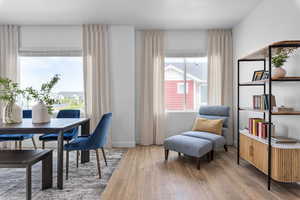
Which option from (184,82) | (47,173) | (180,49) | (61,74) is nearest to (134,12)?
(180,49)

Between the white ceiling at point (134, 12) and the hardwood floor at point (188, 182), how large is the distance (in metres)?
2.66

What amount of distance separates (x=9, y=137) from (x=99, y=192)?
81.8 inches

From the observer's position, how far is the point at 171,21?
150 inches

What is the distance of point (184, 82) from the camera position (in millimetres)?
4477

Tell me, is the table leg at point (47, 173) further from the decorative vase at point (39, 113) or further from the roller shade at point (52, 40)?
the roller shade at point (52, 40)

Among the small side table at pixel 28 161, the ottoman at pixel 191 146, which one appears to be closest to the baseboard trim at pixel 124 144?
the ottoman at pixel 191 146

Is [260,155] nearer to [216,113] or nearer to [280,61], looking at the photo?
[280,61]

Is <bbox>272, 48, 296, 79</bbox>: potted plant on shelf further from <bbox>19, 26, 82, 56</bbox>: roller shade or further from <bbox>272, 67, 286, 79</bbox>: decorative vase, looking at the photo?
<bbox>19, 26, 82, 56</bbox>: roller shade

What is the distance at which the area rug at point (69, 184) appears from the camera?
2.06m

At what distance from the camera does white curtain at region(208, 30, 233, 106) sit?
13.8 feet

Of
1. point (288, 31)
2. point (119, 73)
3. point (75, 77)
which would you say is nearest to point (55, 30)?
point (75, 77)

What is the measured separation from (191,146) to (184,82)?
77.0 inches

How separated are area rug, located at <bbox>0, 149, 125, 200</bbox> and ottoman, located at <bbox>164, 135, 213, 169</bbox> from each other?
3.31 feet

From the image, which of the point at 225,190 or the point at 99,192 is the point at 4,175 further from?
the point at 225,190
